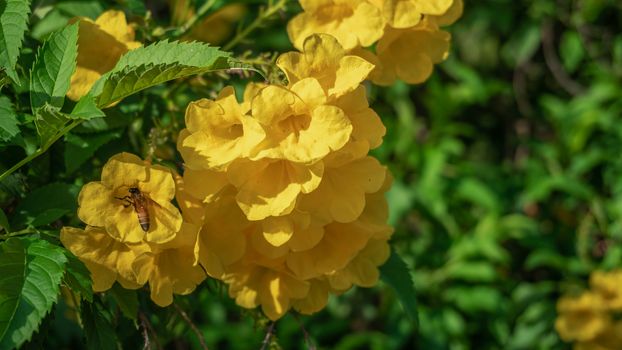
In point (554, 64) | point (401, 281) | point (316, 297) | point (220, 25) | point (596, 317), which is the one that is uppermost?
point (316, 297)

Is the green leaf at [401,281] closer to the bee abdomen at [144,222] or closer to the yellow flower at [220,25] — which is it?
the bee abdomen at [144,222]

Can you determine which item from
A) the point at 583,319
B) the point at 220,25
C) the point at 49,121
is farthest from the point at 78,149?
the point at 583,319

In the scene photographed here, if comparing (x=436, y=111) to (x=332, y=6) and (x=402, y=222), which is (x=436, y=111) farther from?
(x=332, y=6)

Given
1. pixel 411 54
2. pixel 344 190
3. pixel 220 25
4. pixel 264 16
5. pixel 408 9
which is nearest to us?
pixel 344 190

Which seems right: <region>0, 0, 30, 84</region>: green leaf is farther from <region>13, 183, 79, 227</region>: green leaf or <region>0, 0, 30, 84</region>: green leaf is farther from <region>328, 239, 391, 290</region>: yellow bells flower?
<region>328, 239, 391, 290</region>: yellow bells flower

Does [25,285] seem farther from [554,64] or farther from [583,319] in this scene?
[554,64]

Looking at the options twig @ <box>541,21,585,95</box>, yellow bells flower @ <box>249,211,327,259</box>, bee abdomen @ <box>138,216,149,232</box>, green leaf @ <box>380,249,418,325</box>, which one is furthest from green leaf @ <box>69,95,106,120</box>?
twig @ <box>541,21,585,95</box>
